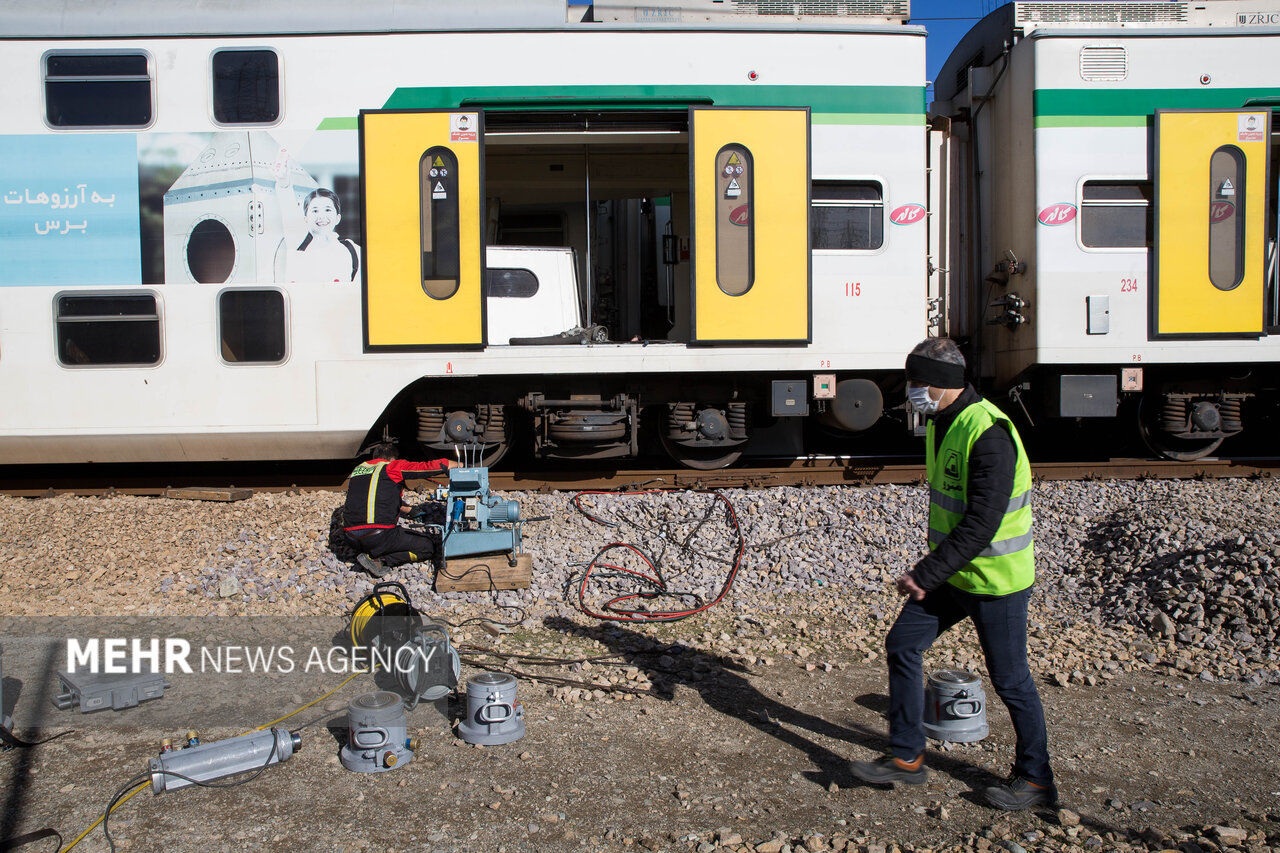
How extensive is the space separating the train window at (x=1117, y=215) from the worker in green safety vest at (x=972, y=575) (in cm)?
512

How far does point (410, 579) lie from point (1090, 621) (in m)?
4.49

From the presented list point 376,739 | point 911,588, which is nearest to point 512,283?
point 376,739

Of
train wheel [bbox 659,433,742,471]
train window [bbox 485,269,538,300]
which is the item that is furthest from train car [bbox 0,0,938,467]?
train window [bbox 485,269,538,300]

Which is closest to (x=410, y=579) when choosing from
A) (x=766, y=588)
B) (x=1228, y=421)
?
(x=766, y=588)

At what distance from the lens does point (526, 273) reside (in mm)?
8438

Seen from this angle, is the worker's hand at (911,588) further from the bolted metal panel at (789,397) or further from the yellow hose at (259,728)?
the bolted metal panel at (789,397)

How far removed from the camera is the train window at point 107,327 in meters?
7.07

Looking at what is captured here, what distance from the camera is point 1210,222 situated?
7.50m

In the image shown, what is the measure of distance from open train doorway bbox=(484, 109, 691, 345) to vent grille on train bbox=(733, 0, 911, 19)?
1.25 meters

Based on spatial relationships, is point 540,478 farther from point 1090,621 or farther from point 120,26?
point 120,26

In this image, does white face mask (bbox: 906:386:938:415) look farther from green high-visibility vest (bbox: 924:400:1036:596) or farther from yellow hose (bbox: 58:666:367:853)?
yellow hose (bbox: 58:666:367:853)

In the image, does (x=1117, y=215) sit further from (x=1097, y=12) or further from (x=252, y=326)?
(x=252, y=326)

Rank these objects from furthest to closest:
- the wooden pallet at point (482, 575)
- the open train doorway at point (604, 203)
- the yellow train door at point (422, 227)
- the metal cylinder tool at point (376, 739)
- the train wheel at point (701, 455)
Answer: the train wheel at point (701, 455) < the open train doorway at point (604, 203) < the yellow train door at point (422, 227) < the wooden pallet at point (482, 575) < the metal cylinder tool at point (376, 739)

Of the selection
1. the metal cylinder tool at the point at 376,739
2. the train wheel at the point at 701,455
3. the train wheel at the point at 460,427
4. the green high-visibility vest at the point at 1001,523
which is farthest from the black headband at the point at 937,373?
the train wheel at the point at 460,427
